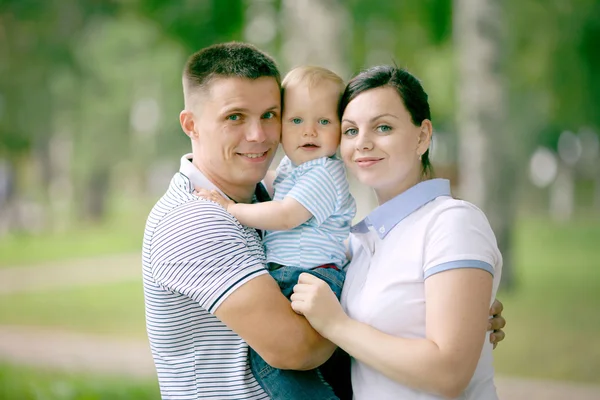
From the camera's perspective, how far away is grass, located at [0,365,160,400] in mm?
6258

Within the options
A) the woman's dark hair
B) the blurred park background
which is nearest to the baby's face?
the woman's dark hair

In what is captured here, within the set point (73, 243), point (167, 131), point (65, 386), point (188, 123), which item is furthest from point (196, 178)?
point (167, 131)

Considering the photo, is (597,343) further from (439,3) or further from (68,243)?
(68,243)

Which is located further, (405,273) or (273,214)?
(273,214)

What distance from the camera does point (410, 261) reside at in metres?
2.02

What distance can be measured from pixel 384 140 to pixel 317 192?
30 cm

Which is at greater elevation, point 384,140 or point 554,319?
point 384,140

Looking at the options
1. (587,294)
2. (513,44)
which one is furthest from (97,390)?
(513,44)

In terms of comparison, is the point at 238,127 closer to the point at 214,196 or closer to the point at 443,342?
the point at 214,196

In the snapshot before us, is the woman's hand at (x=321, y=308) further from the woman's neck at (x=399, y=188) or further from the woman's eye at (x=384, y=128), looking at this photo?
the woman's eye at (x=384, y=128)

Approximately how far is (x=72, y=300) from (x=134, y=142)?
735cm

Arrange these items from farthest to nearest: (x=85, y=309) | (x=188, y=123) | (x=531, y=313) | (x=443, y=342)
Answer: (x=85, y=309), (x=531, y=313), (x=188, y=123), (x=443, y=342)

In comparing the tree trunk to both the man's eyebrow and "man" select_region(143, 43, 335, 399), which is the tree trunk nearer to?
"man" select_region(143, 43, 335, 399)

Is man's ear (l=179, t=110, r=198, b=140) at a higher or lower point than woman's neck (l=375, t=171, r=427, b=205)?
higher
